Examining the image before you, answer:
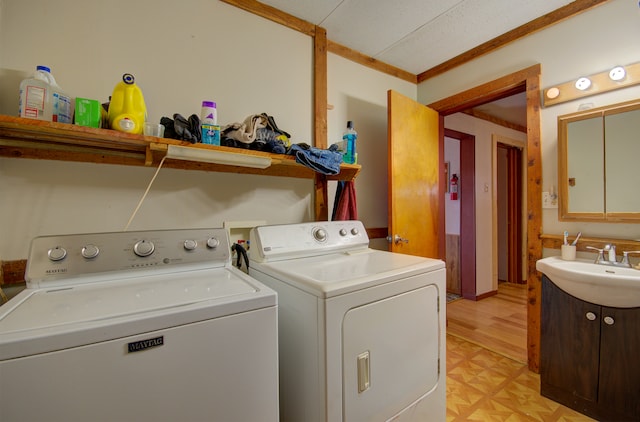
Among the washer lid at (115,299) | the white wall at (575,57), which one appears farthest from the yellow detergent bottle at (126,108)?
the white wall at (575,57)

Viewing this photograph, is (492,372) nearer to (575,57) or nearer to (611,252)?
(611,252)

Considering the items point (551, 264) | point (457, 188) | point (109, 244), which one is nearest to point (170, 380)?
point (109, 244)

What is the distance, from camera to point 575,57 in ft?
5.85

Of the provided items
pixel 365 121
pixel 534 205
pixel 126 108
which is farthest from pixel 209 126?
pixel 534 205

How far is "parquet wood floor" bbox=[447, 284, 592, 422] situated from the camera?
156cm

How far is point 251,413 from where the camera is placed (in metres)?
0.82

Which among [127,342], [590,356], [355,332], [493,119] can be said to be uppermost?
[493,119]

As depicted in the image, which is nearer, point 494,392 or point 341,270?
point 341,270

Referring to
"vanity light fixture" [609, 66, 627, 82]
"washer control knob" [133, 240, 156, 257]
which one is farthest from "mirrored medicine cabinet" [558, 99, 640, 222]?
"washer control knob" [133, 240, 156, 257]

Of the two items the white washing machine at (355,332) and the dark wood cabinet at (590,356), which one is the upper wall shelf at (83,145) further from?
the dark wood cabinet at (590,356)

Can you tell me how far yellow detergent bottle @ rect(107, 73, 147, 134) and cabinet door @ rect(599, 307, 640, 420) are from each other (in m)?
2.43

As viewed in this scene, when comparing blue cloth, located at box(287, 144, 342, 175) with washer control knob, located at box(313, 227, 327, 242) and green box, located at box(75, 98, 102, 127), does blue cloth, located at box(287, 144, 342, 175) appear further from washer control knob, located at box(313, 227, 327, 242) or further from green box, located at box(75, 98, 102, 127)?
green box, located at box(75, 98, 102, 127)

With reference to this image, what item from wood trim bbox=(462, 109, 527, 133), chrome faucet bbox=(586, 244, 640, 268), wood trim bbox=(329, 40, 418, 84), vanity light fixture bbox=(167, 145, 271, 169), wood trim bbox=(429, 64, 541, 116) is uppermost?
wood trim bbox=(329, 40, 418, 84)

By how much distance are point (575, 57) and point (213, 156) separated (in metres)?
2.34
